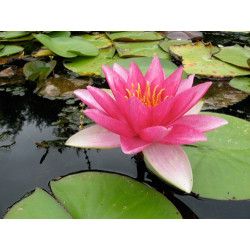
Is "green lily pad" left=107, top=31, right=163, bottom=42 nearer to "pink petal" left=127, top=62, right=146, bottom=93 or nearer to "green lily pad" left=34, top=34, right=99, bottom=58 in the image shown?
"green lily pad" left=34, top=34, right=99, bottom=58

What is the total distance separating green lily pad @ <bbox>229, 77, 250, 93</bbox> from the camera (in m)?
2.29

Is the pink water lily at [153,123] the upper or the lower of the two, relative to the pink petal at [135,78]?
lower

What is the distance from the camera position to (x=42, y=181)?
1423mm

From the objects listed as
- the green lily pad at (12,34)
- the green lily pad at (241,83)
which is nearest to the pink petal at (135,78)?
the green lily pad at (241,83)

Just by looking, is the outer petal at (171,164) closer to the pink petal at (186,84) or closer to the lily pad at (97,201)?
the lily pad at (97,201)

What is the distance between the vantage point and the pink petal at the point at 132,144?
111cm

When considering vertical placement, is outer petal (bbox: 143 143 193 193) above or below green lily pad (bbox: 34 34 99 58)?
below

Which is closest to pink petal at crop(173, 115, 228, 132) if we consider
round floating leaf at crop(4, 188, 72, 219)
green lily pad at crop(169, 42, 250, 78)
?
round floating leaf at crop(4, 188, 72, 219)

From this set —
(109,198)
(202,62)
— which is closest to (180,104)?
(109,198)

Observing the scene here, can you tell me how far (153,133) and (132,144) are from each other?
0.40ft

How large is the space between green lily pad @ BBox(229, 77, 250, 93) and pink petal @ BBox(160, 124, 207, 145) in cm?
141

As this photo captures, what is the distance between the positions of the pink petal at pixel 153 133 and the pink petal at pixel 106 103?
16 cm
